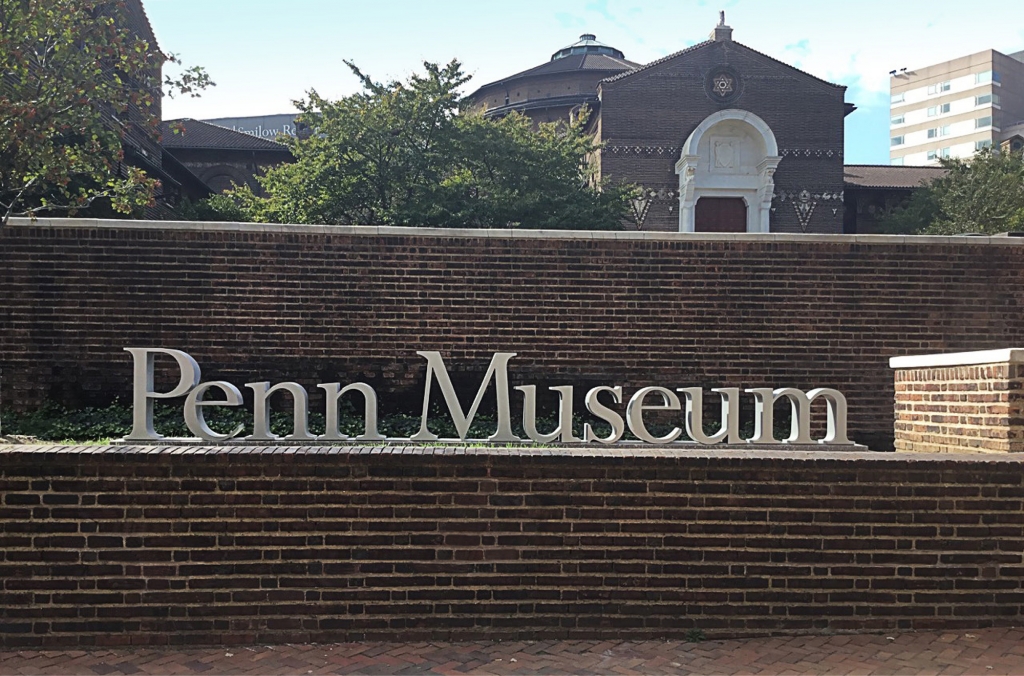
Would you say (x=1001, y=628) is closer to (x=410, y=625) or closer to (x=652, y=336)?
(x=410, y=625)

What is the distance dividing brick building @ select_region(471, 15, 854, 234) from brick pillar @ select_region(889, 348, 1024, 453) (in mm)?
21411

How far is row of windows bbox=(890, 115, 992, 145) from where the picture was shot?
269 feet

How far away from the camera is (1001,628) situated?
5.04 m

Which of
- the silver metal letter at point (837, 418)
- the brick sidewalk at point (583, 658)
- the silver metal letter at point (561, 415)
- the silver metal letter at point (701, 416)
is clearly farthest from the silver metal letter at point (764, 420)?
the brick sidewalk at point (583, 658)

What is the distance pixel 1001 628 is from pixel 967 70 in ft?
318

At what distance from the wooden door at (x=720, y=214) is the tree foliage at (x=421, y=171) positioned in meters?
8.69

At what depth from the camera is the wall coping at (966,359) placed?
5.41 meters

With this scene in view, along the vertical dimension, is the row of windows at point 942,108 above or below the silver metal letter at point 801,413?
above

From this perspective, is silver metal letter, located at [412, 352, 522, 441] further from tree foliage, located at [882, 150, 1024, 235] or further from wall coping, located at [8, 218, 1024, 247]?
tree foliage, located at [882, 150, 1024, 235]

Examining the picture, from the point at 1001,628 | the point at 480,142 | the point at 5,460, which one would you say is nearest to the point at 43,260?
the point at 5,460

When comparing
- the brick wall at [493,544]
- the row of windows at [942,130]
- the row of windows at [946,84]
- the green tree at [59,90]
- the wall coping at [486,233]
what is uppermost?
the row of windows at [946,84]

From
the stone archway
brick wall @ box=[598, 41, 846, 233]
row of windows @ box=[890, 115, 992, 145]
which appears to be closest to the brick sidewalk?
the stone archway

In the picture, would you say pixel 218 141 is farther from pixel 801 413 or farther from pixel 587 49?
pixel 801 413

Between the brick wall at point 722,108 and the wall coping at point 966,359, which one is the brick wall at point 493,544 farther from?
the brick wall at point 722,108
